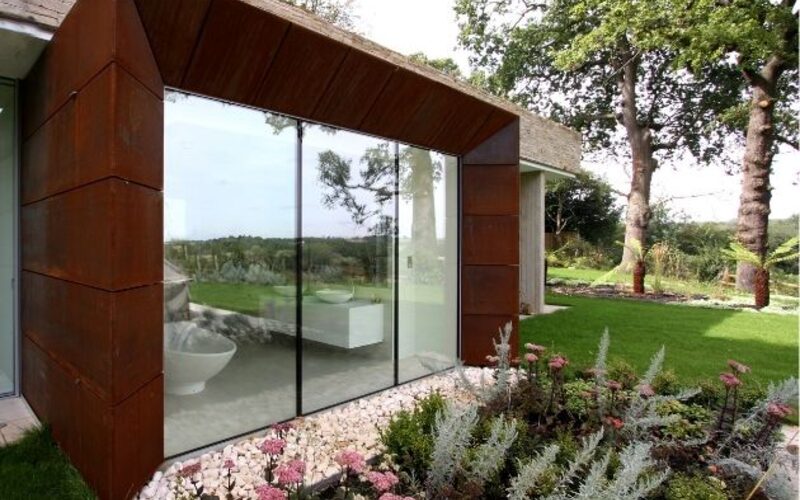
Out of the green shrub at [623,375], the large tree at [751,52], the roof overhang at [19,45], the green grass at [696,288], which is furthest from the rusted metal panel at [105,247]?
the large tree at [751,52]

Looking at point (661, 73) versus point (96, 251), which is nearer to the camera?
point (96, 251)

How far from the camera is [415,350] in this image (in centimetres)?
563

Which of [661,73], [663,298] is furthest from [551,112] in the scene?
[663,298]

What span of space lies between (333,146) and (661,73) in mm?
20022

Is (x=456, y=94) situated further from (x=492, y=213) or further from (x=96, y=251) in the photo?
(x=96, y=251)

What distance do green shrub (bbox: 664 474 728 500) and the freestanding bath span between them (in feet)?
10.7

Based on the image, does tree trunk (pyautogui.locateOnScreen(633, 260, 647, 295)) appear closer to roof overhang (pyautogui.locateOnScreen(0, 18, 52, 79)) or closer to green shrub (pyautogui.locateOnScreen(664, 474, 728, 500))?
green shrub (pyautogui.locateOnScreen(664, 474, 728, 500))

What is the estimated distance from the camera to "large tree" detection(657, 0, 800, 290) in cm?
1244

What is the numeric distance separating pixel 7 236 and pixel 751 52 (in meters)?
16.0

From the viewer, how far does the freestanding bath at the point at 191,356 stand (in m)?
3.57

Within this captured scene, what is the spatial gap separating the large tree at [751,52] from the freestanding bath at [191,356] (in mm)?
13971

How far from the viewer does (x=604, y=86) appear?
20469 mm

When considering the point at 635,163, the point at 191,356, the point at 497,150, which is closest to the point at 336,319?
the point at 191,356

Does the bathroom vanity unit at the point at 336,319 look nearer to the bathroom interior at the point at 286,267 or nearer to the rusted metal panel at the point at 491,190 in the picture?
the bathroom interior at the point at 286,267
